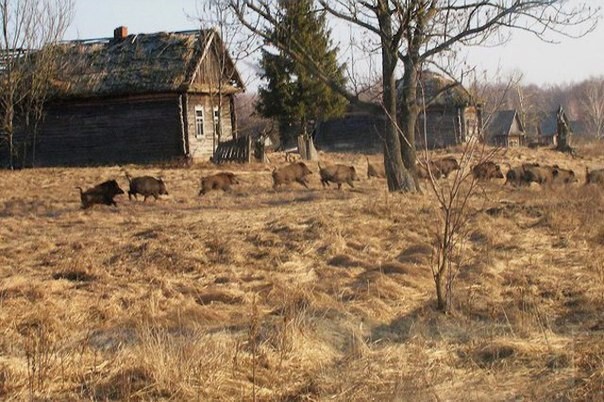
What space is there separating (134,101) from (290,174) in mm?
12567

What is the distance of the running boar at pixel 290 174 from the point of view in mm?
20641

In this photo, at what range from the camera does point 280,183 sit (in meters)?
20.7

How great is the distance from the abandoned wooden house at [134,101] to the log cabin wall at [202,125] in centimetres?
4

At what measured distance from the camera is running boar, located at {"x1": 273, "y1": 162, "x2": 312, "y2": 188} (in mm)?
20641

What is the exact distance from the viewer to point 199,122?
105ft

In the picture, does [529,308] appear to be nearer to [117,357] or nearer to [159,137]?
[117,357]

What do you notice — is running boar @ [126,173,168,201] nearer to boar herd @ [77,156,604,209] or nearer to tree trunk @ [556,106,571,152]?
boar herd @ [77,156,604,209]

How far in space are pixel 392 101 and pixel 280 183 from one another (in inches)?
200

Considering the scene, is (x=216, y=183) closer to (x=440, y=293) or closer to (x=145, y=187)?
(x=145, y=187)

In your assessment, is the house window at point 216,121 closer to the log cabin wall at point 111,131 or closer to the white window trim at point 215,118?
the white window trim at point 215,118

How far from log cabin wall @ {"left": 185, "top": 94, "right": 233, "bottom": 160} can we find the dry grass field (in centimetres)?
1537

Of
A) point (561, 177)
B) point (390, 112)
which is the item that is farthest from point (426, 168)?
point (561, 177)

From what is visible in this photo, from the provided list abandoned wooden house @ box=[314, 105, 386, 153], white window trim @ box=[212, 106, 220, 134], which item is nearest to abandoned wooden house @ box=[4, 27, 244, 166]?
white window trim @ box=[212, 106, 220, 134]

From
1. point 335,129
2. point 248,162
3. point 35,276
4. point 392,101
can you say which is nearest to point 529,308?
point 35,276
